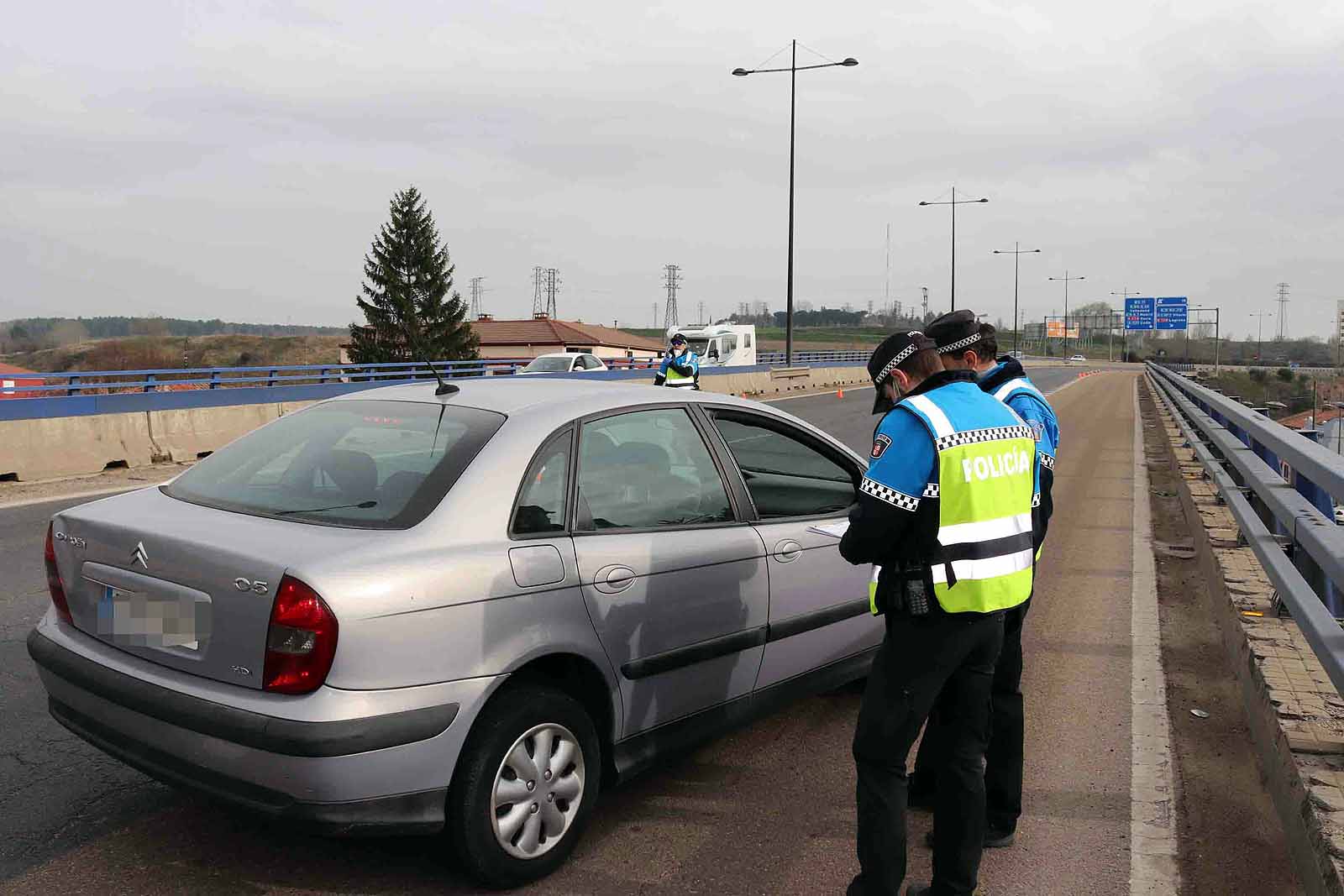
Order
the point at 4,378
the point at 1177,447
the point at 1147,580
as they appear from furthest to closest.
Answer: the point at 1177,447 < the point at 4,378 < the point at 1147,580

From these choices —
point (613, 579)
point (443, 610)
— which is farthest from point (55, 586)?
point (613, 579)

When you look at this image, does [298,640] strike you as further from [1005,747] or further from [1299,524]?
[1299,524]

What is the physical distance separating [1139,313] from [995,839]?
89.7 meters

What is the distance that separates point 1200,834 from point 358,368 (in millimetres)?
28897

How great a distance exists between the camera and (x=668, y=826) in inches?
149

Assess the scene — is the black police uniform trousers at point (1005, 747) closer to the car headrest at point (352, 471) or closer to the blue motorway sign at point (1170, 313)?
the car headrest at point (352, 471)

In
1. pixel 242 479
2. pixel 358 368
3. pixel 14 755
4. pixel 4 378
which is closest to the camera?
pixel 242 479

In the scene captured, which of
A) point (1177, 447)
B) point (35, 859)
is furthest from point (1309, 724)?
point (1177, 447)

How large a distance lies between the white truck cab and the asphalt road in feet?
108

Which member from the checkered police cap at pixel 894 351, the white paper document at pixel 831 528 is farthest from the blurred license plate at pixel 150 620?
the white paper document at pixel 831 528

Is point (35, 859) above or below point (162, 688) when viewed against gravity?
below

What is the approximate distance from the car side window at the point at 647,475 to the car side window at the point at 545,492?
71mm

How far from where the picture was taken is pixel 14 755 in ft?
13.7

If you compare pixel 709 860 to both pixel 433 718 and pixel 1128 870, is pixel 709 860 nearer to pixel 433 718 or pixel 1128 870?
pixel 433 718
